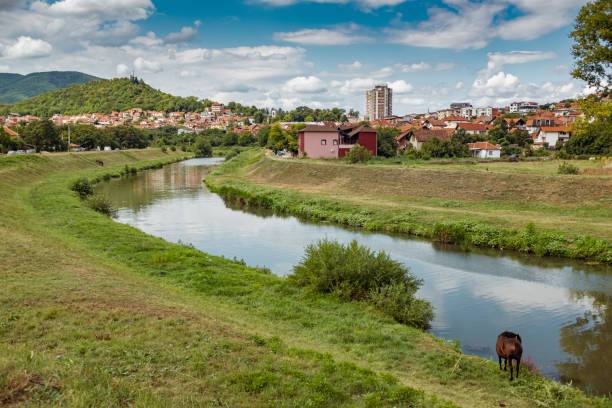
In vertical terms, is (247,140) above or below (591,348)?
above

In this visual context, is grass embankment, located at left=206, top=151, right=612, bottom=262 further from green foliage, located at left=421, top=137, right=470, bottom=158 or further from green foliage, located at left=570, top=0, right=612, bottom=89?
green foliage, located at left=421, top=137, right=470, bottom=158

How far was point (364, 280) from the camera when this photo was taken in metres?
12.7

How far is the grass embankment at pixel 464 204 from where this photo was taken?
20.7m

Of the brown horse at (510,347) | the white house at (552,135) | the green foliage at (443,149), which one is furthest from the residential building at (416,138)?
the brown horse at (510,347)

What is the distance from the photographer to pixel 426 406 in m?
6.23

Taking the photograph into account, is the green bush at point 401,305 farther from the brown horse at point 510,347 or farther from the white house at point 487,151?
the white house at point 487,151

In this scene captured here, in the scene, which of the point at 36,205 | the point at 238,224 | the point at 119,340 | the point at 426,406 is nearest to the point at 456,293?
the point at 426,406

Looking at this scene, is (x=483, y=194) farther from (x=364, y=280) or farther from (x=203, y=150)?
(x=203, y=150)

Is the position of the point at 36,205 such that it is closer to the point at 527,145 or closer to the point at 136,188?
the point at 136,188

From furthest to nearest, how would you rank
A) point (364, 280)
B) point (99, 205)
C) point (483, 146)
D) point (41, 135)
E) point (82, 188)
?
point (483, 146) < point (41, 135) < point (82, 188) < point (99, 205) < point (364, 280)

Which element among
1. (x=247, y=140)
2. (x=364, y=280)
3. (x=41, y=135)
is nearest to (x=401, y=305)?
(x=364, y=280)

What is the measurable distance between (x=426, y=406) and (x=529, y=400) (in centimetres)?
216

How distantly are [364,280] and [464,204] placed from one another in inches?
742

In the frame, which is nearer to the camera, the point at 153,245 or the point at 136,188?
the point at 153,245
